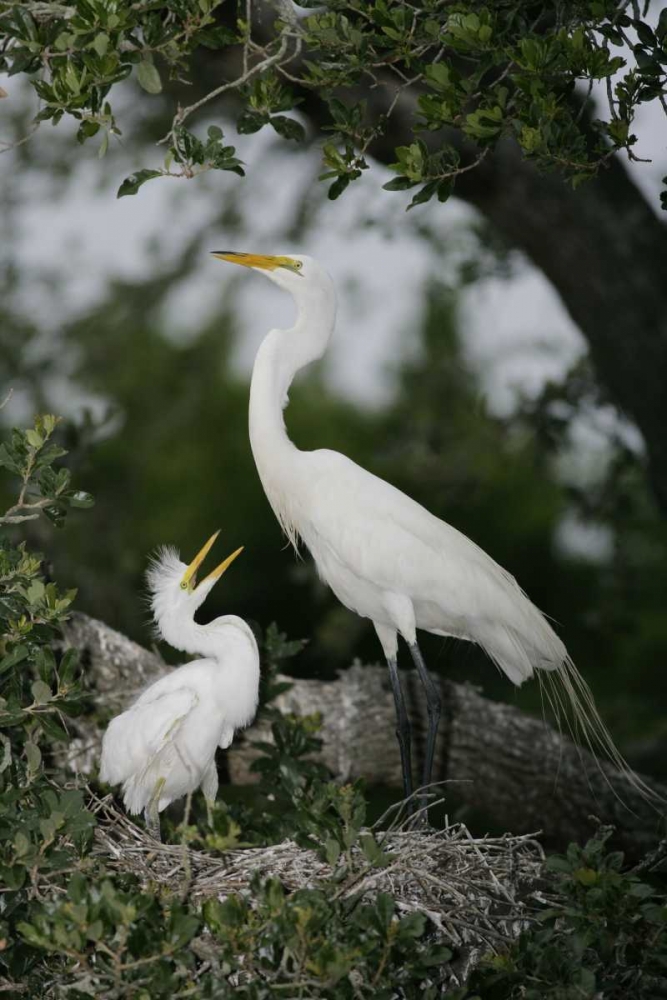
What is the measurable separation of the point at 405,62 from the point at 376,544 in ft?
3.81

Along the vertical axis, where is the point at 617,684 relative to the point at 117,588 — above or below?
below

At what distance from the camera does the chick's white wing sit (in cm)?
273

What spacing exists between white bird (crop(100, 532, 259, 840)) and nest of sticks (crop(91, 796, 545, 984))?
0.74ft

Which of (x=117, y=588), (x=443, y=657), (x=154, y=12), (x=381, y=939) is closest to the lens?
(x=381, y=939)

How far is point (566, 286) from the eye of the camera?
12.4ft

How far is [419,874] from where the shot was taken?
2.29 m

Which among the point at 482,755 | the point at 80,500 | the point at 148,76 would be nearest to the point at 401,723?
the point at 482,755

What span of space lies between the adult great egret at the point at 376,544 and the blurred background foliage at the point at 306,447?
2.28 ft

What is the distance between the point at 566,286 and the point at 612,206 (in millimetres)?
274

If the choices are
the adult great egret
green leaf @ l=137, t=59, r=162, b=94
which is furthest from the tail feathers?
green leaf @ l=137, t=59, r=162, b=94

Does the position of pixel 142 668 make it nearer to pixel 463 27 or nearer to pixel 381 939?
pixel 381 939

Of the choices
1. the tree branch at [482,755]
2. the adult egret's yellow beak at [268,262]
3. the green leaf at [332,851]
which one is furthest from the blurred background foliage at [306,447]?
the green leaf at [332,851]

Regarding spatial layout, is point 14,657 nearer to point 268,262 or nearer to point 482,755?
point 268,262

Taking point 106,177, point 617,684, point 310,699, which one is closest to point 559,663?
point 310,699
